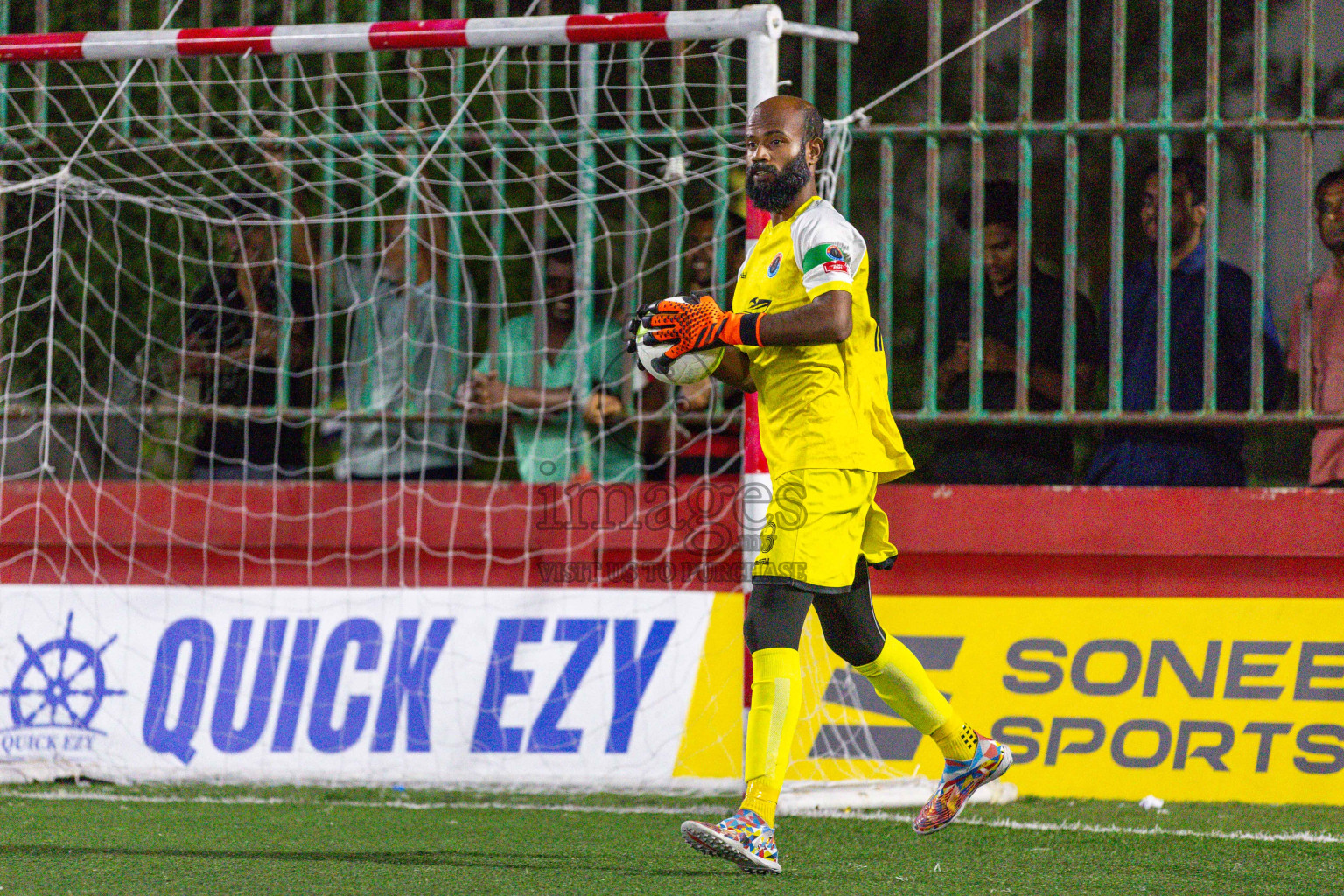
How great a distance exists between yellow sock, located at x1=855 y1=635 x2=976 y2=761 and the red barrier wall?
5.89 feet

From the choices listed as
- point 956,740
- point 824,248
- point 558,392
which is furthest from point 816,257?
point 558,392

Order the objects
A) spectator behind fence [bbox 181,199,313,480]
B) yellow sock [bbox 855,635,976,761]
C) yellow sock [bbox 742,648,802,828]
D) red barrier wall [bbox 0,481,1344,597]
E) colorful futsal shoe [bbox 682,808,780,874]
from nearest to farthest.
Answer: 1. colorful futsal shoe [bbox 682,808,780,874]
2. yellow sock [bbox 742,648,802,828]
3. yellow sock [bbox 855,635,976,761]
4. red barrier wall [bbox 0,481,1344,597]
5. spectator behind fence [bbox 181,199,313,480]

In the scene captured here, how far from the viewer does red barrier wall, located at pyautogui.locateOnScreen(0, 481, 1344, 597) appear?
577cm

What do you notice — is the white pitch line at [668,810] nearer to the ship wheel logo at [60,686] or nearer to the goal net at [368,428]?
the goal net at [368,428]

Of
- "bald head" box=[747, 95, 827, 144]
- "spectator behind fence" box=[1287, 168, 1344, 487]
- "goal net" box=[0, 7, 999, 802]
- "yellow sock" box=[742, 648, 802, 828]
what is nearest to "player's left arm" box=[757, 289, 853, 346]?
"bald head" box=[747, 95, 827, 144]

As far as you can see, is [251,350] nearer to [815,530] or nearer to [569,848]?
[569,848]

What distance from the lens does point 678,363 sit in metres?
3.93

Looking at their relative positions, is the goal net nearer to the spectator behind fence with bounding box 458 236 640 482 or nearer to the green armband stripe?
the spectator behind fence with bounding box 458 236 640 482

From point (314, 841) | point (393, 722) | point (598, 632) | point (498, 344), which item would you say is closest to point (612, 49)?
point (498, 344)

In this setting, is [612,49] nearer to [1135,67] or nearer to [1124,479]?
[1124,479]

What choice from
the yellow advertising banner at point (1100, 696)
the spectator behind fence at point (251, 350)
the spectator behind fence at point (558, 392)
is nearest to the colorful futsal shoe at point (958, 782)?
the yellow advertising banner at point (1100, 696)

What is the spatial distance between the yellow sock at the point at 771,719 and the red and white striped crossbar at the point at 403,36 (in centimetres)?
223

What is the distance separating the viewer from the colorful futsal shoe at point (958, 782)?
4.15 m

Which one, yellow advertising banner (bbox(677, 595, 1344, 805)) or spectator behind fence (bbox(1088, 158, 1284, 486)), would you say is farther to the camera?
spectator behind fence (bbox(1088, 158, 1284, 486))
